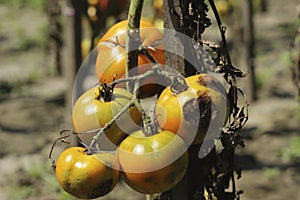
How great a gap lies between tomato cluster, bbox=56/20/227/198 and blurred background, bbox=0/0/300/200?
1.05 metres

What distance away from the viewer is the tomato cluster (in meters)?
1.04

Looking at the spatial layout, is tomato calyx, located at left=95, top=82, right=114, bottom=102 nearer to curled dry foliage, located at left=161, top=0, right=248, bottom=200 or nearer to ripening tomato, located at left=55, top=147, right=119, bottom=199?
ripening tomato, located at left=55, top=147, right=119, bottom=199

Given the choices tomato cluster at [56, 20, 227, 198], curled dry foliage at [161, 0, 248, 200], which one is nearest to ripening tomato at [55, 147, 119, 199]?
tomato cluster at [56, 20, 227, 198]

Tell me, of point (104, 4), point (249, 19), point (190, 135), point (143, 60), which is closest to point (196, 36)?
point (143, 60)

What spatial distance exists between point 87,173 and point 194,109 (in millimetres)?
214

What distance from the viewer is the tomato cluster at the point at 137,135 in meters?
1.04

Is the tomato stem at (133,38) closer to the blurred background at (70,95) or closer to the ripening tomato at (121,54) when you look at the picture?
the ripening tomato at (121,54)

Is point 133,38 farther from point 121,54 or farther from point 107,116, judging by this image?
point 107,116

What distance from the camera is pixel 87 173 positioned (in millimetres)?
1050

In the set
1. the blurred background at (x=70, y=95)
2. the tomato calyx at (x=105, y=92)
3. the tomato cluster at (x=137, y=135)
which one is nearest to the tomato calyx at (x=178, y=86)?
the tomato cluster at (x=137, y=135)

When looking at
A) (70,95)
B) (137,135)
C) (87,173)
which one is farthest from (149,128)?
(70,95)

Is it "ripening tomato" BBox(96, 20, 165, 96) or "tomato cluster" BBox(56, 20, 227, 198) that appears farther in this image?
"ripening tomato" BBox(96, 20, 165, 96)

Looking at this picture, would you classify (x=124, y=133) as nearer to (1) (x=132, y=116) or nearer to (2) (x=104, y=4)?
(1) (x=132, y=116)

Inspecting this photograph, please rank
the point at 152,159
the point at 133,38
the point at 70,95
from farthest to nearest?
the point at 70,95
the point at 133,38
the point at 152,159
